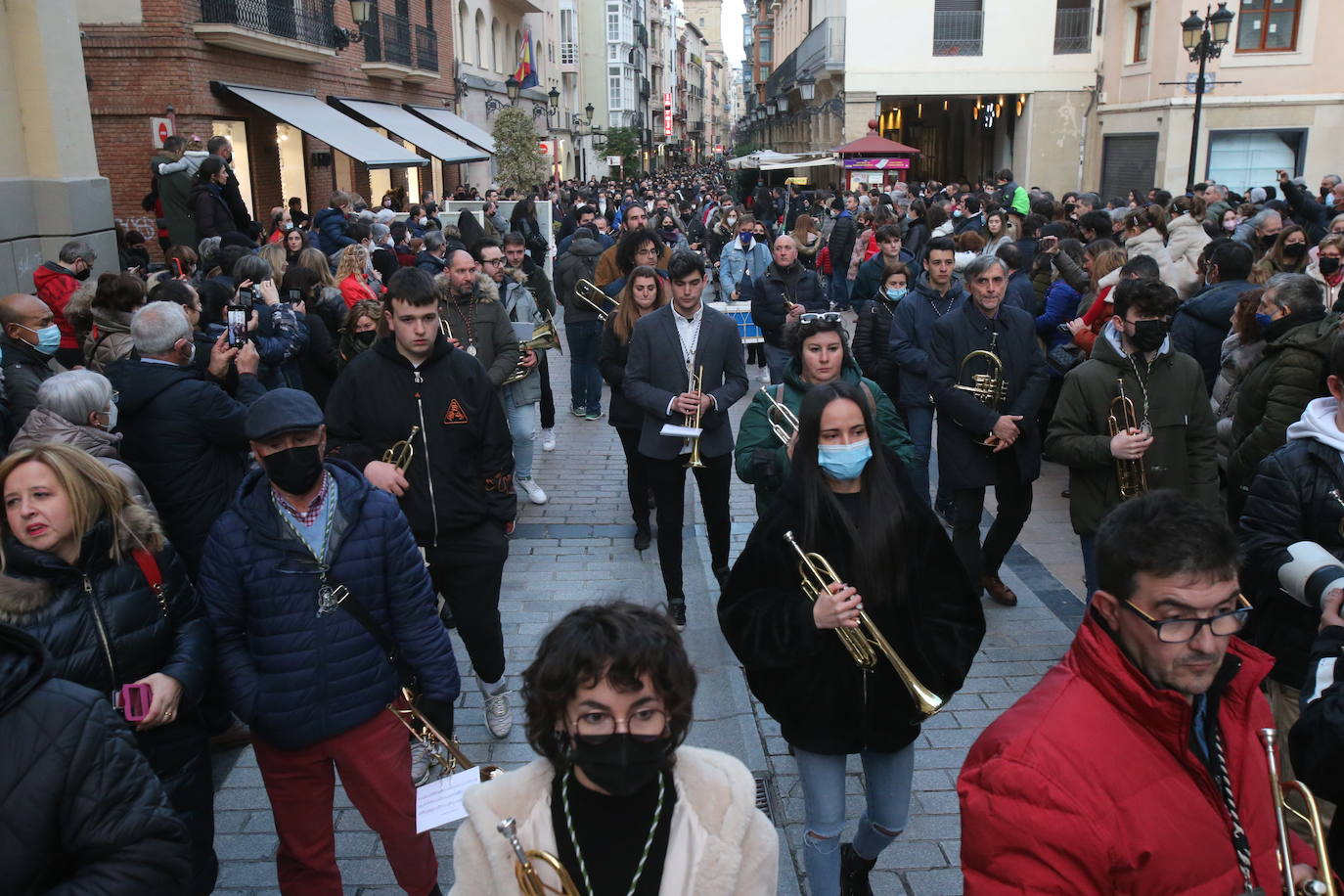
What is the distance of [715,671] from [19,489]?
3553 millimetres

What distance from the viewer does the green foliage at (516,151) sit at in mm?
29859

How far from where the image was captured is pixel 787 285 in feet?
31.4

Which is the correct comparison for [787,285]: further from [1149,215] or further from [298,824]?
[298,824]

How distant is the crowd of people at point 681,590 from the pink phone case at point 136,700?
1 centimetres

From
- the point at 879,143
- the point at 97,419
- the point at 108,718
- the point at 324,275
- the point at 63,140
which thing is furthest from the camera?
the point at 879,143

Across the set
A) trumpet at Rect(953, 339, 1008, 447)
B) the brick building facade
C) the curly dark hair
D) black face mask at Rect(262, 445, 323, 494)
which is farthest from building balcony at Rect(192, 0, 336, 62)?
the curly dark hair

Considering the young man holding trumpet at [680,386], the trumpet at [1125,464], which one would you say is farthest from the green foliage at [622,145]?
the trumpet at [1125,464]

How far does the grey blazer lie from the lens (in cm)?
626

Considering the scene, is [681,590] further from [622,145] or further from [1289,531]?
[622,145]

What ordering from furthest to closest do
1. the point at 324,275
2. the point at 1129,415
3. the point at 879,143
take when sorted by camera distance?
the point at 879,143 < the point at 324,275 < the point at 1129,415

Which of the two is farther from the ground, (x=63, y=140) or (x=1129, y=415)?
(x=63, y=140)

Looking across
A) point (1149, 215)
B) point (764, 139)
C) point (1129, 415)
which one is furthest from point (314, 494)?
point (764, 139)

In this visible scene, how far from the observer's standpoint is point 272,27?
18.7 meters

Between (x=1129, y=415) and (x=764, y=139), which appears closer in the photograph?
(x=1129, y=415)
